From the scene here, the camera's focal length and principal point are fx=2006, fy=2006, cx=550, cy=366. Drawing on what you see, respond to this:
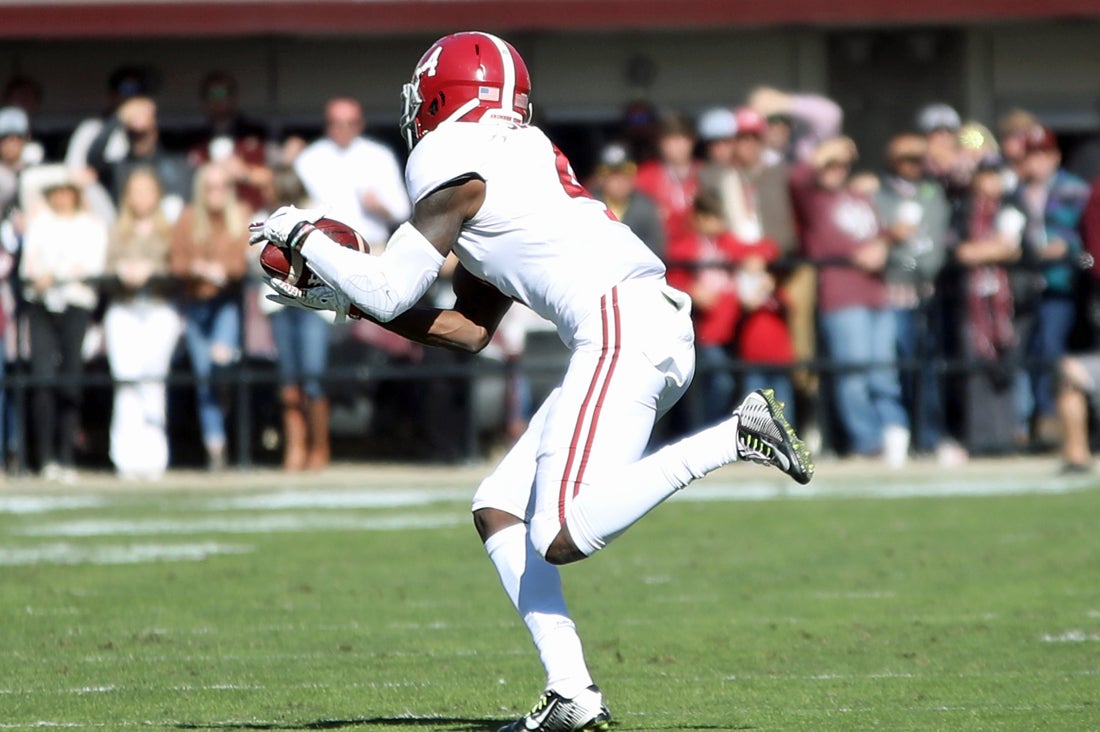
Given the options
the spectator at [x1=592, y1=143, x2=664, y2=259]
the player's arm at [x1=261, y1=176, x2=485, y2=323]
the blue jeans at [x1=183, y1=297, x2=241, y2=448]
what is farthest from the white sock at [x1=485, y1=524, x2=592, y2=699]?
the blue jeans at [x1=183, y1=297, x2=241, y2=448]

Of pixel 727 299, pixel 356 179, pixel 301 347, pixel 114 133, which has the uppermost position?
pixel 114 133

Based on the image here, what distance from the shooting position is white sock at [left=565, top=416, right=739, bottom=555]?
505 centimetres

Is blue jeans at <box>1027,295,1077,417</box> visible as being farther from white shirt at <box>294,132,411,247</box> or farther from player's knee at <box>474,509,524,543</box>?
player's knee at <box>474,509,524,543</box>

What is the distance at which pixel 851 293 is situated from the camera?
1277 cm

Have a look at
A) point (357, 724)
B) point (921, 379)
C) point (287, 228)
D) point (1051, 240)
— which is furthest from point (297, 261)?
point (1051, 240)

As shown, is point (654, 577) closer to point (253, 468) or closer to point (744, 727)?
point (744, 727)

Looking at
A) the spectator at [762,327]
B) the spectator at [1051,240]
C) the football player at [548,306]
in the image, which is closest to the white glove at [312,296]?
the football player at [548,306]

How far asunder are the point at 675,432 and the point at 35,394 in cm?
413

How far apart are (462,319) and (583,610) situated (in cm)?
246

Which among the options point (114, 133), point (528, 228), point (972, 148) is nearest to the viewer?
point (528, 228)

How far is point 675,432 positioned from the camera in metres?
13.2

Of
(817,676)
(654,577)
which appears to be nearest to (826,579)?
(654,577)

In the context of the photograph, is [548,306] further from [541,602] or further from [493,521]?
[541,602]

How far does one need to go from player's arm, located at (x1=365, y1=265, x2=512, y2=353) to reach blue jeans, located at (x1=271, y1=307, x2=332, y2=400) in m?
7.03
